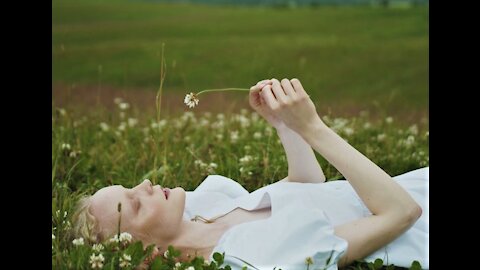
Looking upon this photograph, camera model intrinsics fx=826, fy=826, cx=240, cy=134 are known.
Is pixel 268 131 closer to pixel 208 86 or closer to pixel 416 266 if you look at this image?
pixel 416 266

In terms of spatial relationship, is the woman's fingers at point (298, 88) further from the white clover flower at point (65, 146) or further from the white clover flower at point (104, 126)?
the white clover flower at point (104, 126)

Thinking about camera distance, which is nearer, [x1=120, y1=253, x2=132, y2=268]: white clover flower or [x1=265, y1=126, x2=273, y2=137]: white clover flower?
[x1=120, y1=253, x2=132, y2=268]: white clover flower

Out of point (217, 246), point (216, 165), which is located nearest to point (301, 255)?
point (217, 246)

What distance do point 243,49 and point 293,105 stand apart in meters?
8.52

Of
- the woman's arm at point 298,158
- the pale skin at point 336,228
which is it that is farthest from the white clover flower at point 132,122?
the pale skin at point 336,228

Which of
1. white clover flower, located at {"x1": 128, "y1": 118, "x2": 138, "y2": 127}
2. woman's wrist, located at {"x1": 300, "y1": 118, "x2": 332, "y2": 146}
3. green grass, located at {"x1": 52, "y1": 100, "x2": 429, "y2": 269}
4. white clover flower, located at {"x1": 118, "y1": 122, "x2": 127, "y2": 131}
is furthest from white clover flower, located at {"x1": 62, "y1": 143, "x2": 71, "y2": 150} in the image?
woman's wrist, located at {"x1": 300, "y1": 118, "x2": 332, "y2": 146}

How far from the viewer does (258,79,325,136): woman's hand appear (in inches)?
93.4

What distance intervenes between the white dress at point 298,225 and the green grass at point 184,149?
0.60 metres

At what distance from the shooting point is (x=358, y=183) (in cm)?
236

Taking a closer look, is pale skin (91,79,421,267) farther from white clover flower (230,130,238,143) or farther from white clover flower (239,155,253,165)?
white clover flower (230,130,238,143)

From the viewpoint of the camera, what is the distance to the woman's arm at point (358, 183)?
235 cm

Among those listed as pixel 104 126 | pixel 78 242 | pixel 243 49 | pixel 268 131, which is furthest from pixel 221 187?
pixel 243 49

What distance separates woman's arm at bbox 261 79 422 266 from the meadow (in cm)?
11
